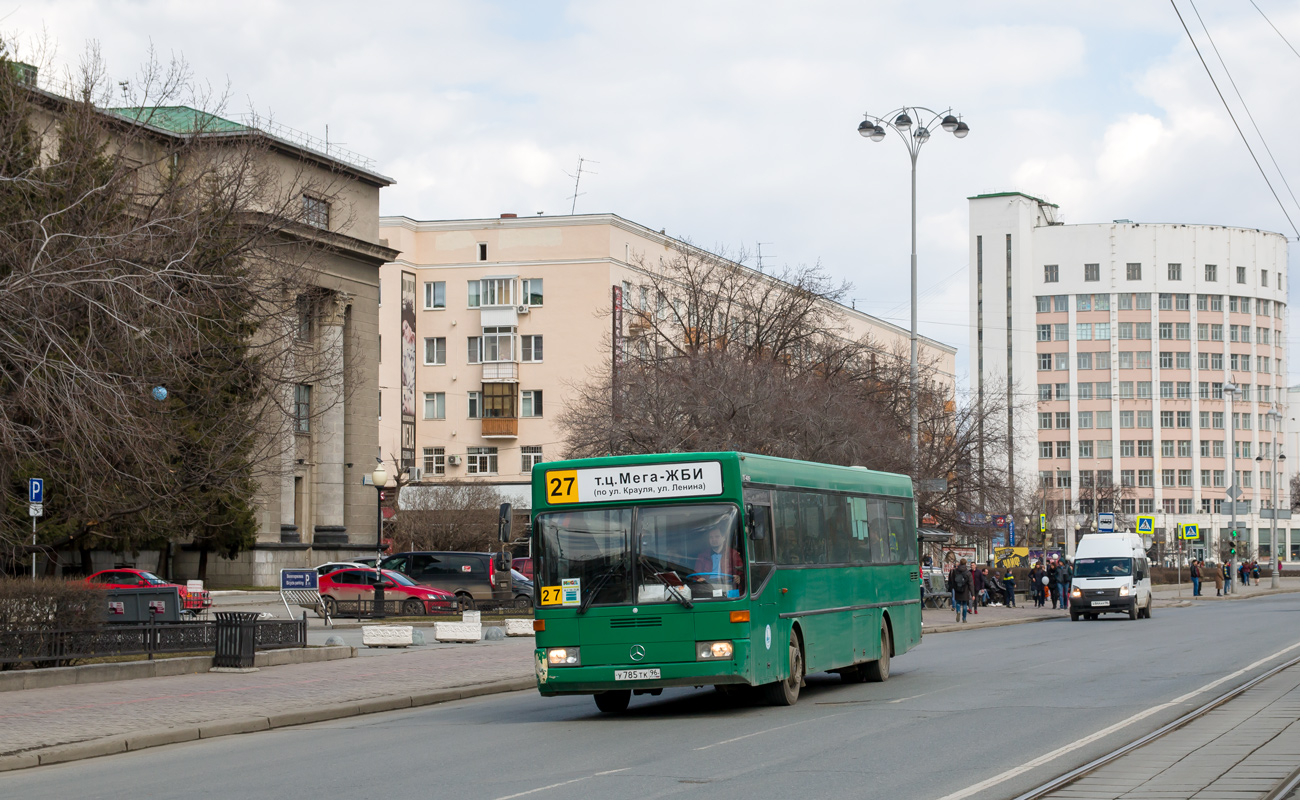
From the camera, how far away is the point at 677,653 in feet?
53.9

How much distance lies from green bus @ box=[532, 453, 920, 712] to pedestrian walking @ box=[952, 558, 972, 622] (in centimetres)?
2343

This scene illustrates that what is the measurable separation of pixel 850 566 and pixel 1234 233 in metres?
134

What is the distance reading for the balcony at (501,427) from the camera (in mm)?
88688

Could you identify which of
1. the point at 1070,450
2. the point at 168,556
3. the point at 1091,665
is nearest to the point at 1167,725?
the point at 1091,665

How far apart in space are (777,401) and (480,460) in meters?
50.0

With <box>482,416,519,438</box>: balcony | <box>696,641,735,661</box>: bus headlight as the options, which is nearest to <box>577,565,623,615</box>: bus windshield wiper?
<box>696,641,735,661</box>: bus headlight

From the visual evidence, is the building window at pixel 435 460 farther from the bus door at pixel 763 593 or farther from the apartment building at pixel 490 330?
the bus door at pixel 763 593

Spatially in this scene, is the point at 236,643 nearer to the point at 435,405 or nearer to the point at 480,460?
the point at 480,460

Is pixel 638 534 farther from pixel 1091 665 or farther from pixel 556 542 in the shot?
pixel 1091 665

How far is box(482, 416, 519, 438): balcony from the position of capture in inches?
3492

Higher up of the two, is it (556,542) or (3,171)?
(3,171)

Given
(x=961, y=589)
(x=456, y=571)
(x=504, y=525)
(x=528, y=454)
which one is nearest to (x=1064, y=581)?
(x=961, y=589)

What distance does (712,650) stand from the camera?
53.6ft

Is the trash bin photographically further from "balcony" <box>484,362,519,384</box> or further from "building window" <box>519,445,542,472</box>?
"balcony" <box>484,362,519,384</box>
